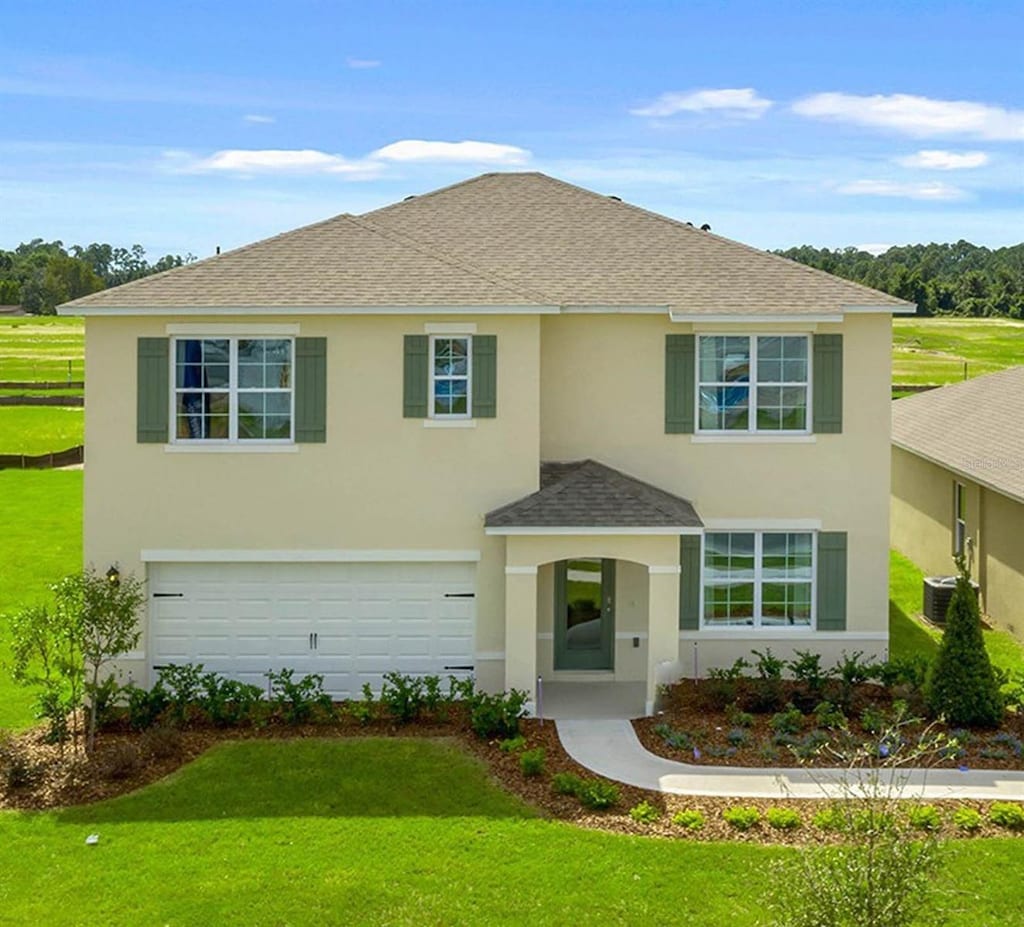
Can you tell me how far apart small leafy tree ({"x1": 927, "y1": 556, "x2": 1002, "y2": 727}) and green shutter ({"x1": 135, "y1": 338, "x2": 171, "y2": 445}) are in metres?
11.0


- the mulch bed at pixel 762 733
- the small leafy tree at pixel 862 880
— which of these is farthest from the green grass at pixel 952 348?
the small leafy tree at pixel 862 880

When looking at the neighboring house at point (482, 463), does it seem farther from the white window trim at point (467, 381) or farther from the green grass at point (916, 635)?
the green grass at point (916, 635)

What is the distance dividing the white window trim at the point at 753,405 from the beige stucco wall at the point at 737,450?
0.26 feet

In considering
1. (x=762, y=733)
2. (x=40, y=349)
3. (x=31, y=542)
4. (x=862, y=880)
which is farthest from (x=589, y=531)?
(x=40, y=349)

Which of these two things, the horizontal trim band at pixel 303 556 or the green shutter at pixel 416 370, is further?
the horizontal trim band at pixel 303 556

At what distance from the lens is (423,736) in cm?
1461

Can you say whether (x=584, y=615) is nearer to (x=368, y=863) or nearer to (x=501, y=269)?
(x=501, y=269)

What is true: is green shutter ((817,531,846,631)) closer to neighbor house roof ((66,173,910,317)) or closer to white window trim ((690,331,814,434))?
white window trim ((690,331,814,434))

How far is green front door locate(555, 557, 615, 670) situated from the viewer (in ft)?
56.9

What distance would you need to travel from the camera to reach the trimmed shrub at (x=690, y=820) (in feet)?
38.9

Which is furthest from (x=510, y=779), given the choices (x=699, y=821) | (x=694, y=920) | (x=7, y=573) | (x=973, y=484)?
(x=7, y=573)

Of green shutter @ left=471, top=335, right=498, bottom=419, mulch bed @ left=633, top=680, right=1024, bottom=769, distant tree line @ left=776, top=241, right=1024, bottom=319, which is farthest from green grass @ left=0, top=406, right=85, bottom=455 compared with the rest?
distant tree line @ left=776, top=241, right=1024, bottom=319

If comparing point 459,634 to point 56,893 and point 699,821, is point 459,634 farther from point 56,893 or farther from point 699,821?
point 56,893

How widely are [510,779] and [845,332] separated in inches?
329
